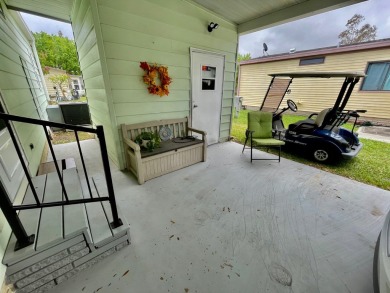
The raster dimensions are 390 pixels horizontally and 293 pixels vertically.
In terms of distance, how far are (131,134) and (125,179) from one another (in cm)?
79

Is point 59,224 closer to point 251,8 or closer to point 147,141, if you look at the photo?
point 147,141

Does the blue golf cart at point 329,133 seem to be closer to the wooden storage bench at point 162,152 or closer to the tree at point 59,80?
the wooden storage bench at point 162,152

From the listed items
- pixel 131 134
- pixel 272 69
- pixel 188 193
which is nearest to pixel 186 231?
pixel 188 193

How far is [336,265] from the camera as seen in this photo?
4.70ft

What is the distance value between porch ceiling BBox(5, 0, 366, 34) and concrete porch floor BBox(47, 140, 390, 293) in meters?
2.93

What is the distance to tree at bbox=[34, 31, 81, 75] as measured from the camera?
1411 cm

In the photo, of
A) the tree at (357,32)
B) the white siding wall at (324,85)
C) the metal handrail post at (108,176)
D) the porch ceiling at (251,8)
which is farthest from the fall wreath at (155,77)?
the tree at (357,32)

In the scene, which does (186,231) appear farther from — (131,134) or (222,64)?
(222,64)

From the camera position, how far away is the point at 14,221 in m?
1.10

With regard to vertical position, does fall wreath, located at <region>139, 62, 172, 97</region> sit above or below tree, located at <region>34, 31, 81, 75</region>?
below

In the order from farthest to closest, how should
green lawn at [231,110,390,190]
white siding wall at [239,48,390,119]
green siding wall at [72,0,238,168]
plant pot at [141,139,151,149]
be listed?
white siding wall at [239,48,390,119] < green lawn at [231,110,390,190] < plant pot at [141,139,151,149] < green siding wall at [72,0,238,168]

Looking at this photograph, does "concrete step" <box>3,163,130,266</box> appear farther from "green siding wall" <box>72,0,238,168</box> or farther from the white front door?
the white front door

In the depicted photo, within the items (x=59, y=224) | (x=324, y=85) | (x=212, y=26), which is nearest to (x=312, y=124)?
(x=212, y=26)

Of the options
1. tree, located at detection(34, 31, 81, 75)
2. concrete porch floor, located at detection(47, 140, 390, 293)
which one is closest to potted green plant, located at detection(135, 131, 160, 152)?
concrete porch floor, located at detection(47, 140, 390, 293)
